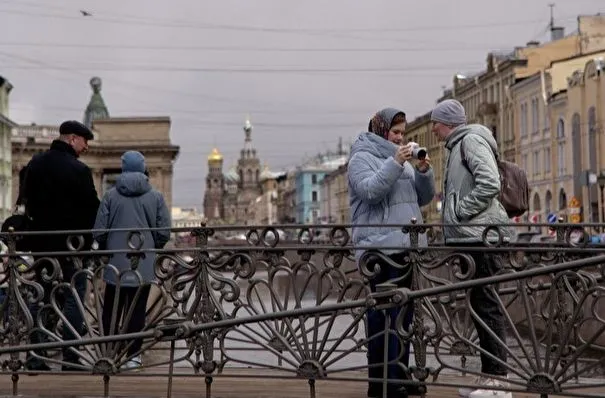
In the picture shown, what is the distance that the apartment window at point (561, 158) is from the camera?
60109 millimetres

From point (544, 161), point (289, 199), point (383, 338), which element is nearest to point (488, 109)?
point (544, 161)

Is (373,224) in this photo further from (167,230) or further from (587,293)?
(167,230)

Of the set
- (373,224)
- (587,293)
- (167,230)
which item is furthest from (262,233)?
(587,293)

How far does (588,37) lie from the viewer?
67812 millimetres

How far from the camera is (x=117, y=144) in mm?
91125

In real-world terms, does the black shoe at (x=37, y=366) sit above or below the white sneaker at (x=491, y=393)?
above

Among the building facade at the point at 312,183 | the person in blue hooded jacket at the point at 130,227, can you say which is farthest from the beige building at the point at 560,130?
the building facade at the point at 312,183

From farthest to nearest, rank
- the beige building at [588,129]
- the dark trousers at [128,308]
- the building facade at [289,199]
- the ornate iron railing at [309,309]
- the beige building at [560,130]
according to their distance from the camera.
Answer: the building facade at [289,199]
the beige building at [560,130]
the beige building at [588,129]
the dark trousers at [128,308]
the ornate iron railing at [309,309]

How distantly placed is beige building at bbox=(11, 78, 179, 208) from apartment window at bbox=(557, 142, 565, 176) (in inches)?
1450

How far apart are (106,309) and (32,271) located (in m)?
0.69

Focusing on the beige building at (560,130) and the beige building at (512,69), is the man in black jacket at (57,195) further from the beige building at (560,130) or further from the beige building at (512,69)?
the beige building at (512,69)

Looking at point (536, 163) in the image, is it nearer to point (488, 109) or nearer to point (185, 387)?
point (488, 109)

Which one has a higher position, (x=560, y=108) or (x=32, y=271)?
(x=560, y=108)

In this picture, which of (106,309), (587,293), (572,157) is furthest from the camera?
(572,157)
